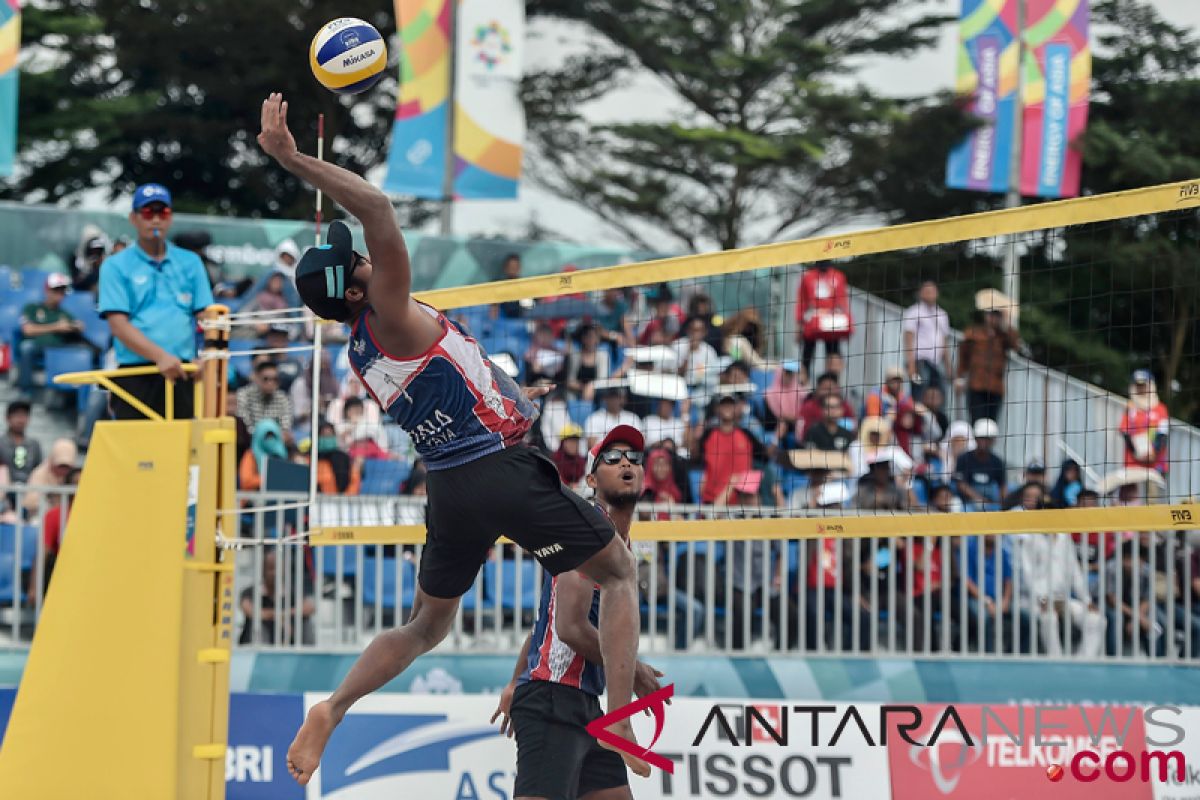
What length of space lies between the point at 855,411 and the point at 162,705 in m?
7.51

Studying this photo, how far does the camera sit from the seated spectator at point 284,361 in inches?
569

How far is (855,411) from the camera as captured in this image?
45.8 feet

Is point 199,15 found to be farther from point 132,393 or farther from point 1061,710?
point 1061,710

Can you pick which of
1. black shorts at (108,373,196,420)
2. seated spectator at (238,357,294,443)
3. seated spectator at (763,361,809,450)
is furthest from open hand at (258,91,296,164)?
seated spectator at (238,357,294,443)

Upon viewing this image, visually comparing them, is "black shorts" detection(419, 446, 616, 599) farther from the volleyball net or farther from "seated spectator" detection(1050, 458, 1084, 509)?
"seated spectator" detection(1050, 458, 1084, 509)

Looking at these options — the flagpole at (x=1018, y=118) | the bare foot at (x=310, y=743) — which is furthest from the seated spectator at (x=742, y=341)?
the flagpole at (x=1018, y=118)

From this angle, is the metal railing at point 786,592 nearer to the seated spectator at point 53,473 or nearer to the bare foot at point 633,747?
the seated spectator at point 53,473

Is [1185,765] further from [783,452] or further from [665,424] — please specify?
[665,424]

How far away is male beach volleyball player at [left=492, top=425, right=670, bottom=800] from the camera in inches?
260

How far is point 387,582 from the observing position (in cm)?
1030

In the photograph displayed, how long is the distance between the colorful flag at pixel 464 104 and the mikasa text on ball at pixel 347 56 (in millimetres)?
13451

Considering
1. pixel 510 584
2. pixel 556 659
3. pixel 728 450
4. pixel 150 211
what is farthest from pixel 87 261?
pixel 556 659

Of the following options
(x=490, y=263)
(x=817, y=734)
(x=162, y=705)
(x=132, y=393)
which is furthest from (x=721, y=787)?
(x=490, y=263)

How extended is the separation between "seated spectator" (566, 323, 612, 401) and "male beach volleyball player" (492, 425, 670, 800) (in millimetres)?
5239
